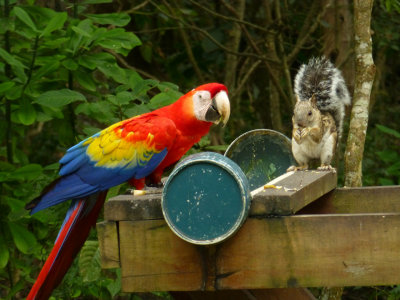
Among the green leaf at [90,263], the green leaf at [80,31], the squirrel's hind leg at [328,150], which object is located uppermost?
the green leaf at [80,31]

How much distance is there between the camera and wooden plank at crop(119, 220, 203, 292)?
2094 millimetres

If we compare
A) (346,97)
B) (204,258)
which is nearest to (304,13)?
(346,97)

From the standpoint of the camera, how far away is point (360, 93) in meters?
3.35

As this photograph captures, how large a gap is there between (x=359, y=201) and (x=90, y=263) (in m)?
1.20

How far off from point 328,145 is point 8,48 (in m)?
1.72

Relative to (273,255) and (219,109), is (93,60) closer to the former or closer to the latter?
(219,109)

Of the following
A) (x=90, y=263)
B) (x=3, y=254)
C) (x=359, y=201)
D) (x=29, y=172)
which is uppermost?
(x=359, y=201)

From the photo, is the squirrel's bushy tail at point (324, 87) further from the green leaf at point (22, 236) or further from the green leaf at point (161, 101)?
the green leaf at point (22, 236)

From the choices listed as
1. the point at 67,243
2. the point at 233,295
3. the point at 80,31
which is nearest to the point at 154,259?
the point at 233,295

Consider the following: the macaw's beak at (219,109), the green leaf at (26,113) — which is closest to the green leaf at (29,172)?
the green leaf at (26,113)

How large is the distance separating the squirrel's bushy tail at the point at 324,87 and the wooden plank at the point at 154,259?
4.37 feet

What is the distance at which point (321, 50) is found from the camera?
17.1 ft

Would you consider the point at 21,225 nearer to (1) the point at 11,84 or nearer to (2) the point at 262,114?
(1) the point at 11,84

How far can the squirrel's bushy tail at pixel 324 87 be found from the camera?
3.16 metres
